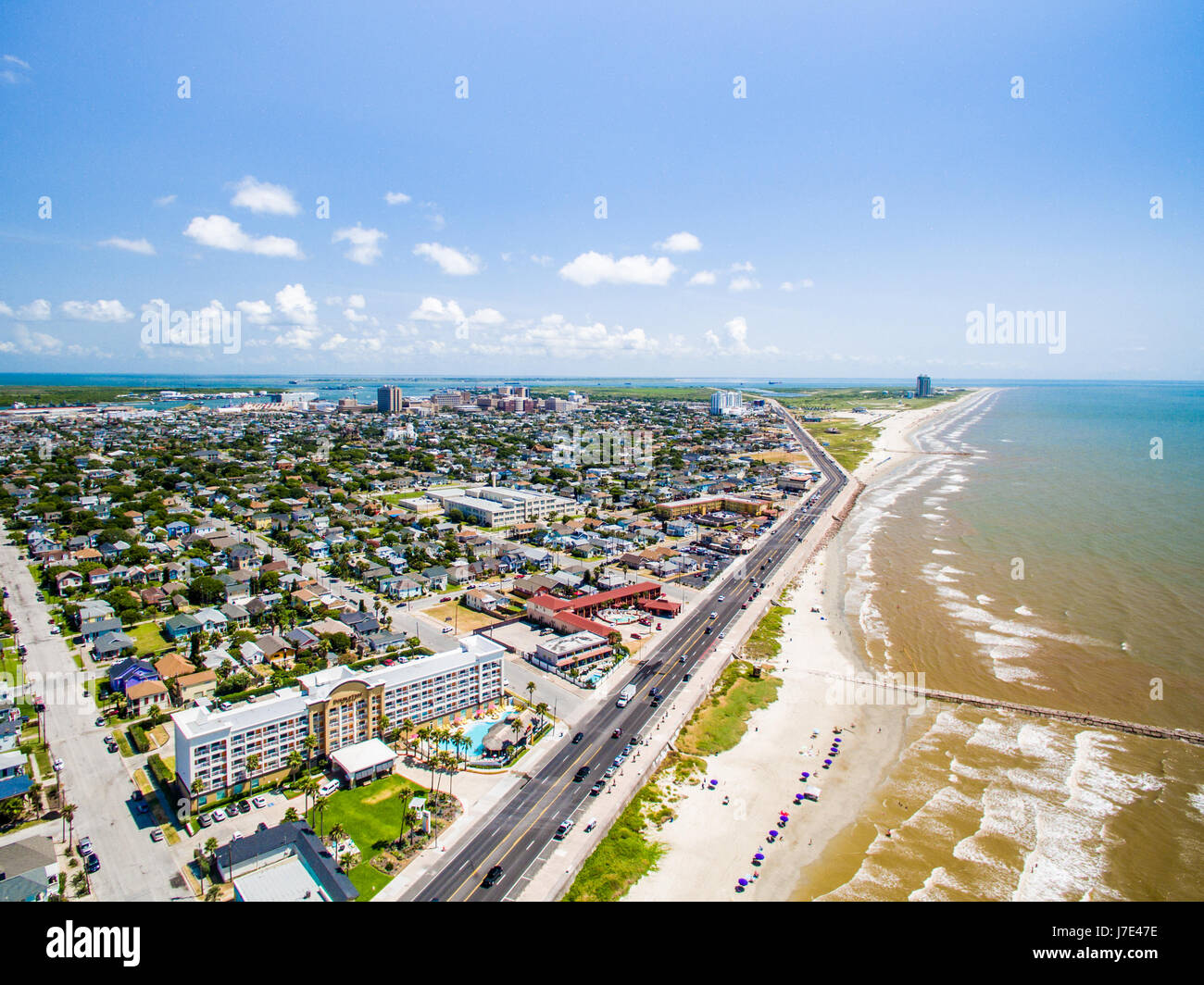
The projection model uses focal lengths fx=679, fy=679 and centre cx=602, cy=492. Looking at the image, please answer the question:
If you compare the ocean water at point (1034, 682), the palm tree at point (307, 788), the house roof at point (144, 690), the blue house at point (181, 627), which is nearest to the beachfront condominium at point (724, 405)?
the ocean water at point (1034, 682)

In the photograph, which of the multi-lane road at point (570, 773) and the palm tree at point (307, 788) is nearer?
the multi-lane road at point (570, 773)

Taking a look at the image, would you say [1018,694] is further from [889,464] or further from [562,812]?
[889,464]

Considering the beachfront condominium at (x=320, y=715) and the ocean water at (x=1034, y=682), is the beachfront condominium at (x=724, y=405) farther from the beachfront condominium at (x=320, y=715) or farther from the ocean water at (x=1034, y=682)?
the beachfront condominium at (x=320, y=715)

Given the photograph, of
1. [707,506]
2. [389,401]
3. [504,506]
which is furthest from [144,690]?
[389,401]

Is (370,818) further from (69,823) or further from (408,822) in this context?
(69,823)
